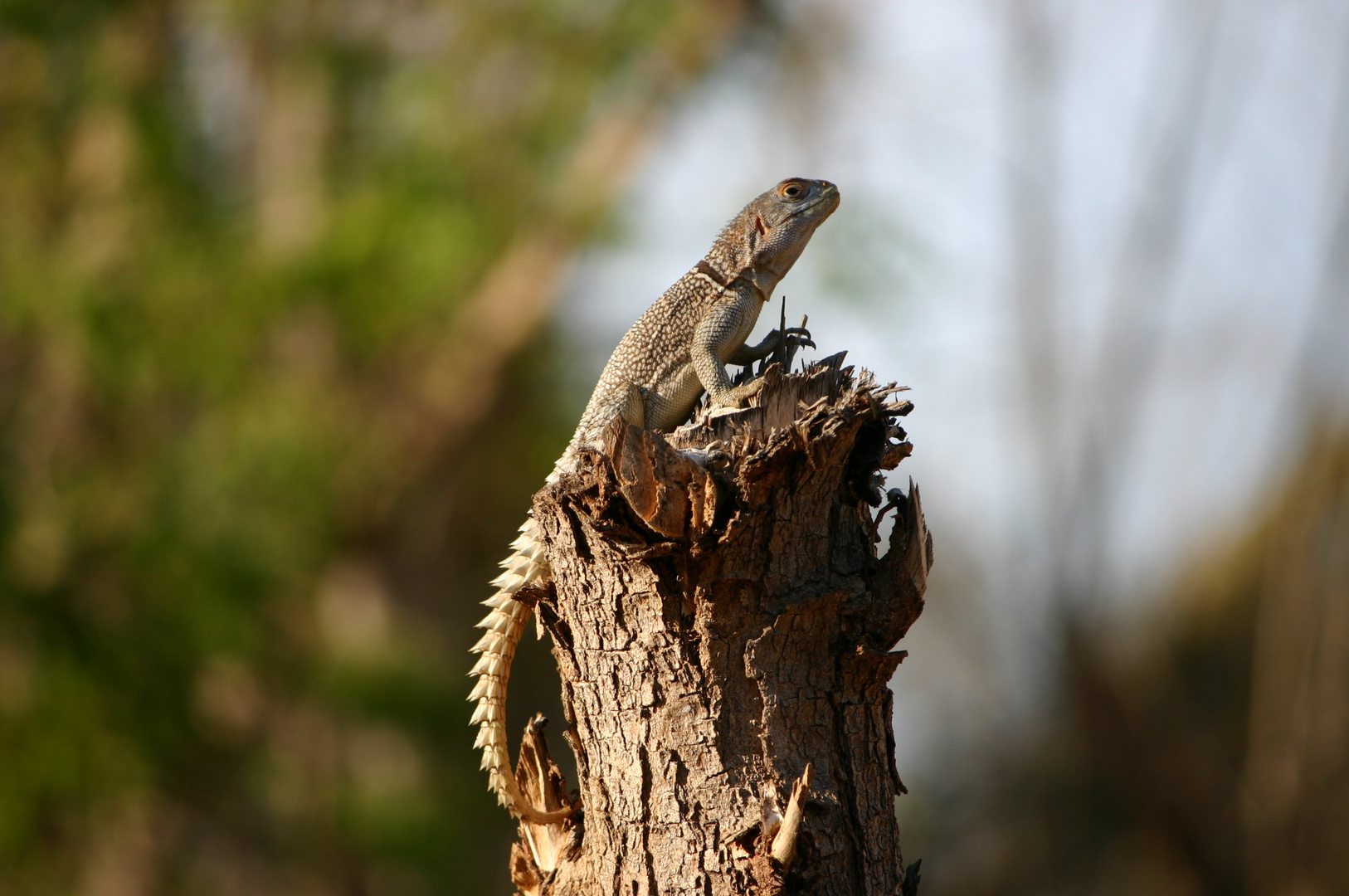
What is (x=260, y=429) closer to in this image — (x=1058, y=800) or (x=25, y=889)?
(x=25, y=889)

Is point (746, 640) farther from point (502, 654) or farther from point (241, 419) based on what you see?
point (241, 419)

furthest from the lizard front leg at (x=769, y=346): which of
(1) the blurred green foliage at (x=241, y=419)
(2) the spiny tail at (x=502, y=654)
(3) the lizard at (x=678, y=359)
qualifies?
(1) the blurred green foliage at (x=241, y=419)

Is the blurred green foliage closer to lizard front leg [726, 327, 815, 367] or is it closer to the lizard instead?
the lizard

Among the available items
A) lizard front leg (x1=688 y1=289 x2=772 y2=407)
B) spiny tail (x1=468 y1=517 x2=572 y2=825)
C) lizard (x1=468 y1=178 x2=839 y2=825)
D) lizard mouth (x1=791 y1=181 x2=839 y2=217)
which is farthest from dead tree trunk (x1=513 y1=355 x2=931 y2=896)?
lizard mouth (x1=791 y1=181 x2=839 y2=217)

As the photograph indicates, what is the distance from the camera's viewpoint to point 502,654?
10.5ft

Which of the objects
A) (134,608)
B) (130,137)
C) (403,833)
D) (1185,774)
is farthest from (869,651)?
(130,137)

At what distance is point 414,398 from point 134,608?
3.21 metres

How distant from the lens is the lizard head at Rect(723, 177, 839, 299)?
3.87 metres

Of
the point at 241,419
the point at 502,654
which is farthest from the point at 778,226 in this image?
the point at 241,419

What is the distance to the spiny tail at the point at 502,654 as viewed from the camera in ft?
10.2

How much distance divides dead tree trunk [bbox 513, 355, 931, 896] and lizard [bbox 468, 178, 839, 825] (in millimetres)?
367

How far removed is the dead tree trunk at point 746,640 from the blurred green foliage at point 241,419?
300 inches

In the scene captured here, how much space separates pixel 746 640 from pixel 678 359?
1321mm

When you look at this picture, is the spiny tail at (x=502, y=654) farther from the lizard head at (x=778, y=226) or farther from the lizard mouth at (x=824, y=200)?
the lizard mouth at (x=824, y=200)
